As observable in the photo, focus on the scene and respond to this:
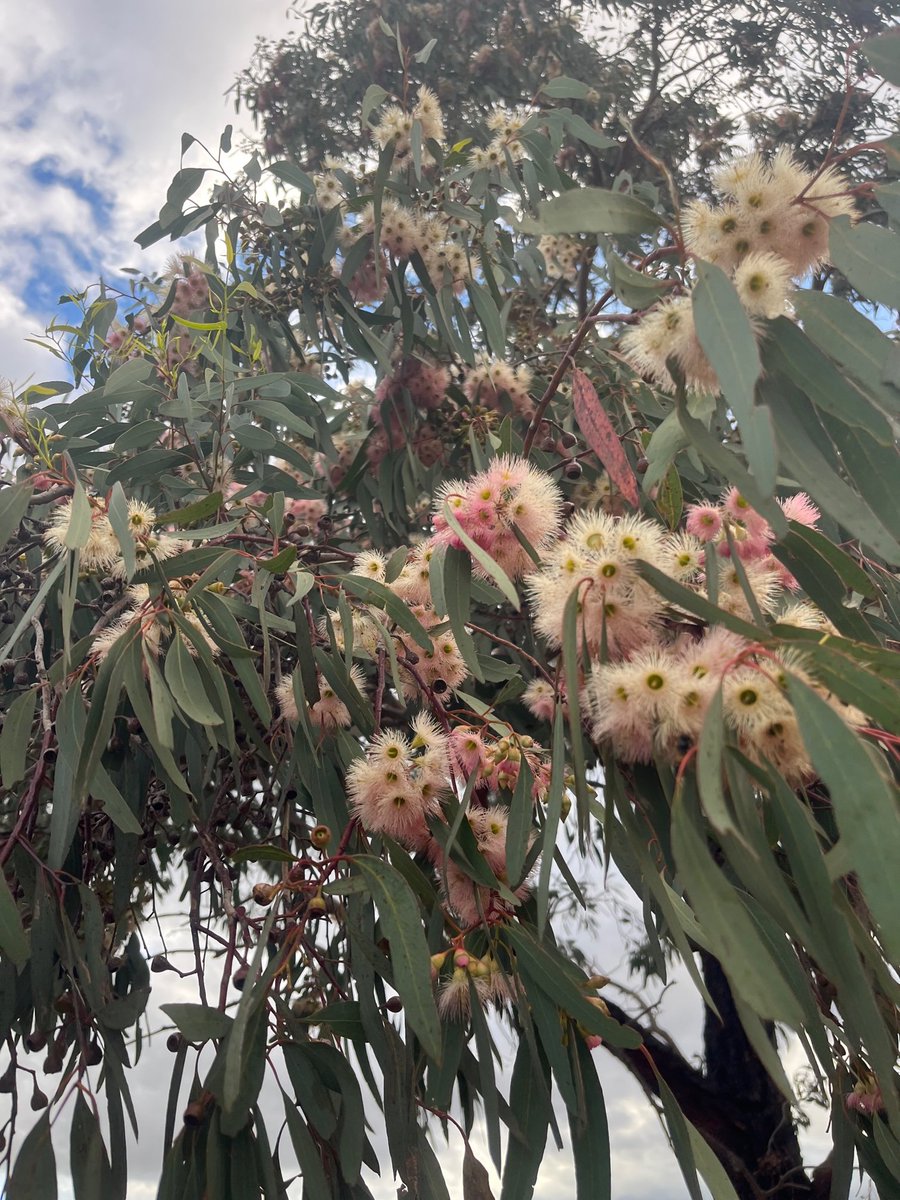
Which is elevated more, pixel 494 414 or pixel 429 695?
pixel 494 414

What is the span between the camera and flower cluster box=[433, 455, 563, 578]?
110 centimetres

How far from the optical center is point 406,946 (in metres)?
0.99

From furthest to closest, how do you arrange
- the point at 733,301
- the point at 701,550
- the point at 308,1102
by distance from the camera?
the point at 308,1102 → the point at 701,550 → the point at 733,301

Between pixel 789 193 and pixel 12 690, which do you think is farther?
pixel 12 690

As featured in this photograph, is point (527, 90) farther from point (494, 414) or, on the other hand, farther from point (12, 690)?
point (12, 690)

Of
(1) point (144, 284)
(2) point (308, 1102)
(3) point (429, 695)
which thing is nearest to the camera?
(2) point (308, 1102)

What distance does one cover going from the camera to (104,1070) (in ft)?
4.38

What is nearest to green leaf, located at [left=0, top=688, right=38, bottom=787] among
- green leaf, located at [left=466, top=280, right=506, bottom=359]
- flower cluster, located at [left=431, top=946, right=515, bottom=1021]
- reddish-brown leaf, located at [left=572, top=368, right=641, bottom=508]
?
flower cluster, located at [left=431, top=946, right=515, bottom=1021]

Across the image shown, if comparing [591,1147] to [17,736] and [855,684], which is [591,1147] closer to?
[855,684]

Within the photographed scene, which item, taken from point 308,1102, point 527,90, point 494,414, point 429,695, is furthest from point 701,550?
point 527,90

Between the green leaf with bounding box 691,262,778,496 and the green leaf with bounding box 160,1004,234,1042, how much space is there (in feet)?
2.47

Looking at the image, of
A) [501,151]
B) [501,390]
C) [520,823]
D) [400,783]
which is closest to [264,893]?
[400,783]

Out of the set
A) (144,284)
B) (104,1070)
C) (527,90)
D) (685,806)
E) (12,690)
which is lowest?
(685,806)

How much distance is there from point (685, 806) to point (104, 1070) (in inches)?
37.0
